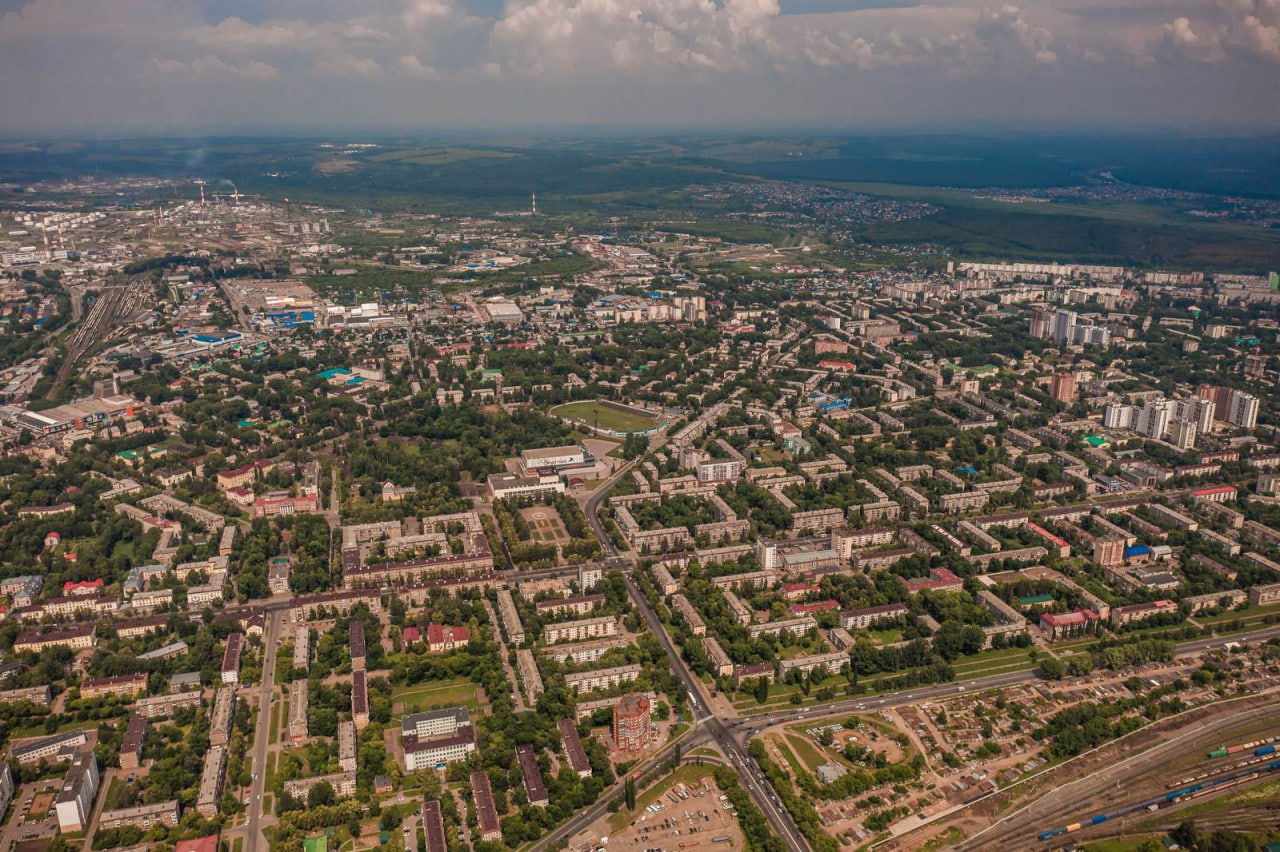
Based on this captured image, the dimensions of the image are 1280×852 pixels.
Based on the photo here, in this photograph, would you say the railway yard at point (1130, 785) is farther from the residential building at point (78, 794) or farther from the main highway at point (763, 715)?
the residential building at point (78, 794)

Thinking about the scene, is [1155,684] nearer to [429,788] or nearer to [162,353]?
[429,788]

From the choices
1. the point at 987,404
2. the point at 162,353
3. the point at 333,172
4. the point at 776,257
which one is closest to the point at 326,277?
the point at 162,353

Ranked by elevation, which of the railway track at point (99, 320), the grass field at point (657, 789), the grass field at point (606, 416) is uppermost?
the railway track at point (99, 320)

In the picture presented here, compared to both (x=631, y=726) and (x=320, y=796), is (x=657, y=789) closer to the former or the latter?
(x=631, y=726)

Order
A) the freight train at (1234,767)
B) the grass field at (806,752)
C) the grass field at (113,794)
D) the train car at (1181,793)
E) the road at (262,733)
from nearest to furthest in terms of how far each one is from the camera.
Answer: the road at (262,733) < the grass field at (113,794) < the train car at (1181,793) < the freight train at (1234,767) < the grass field at (806,752)

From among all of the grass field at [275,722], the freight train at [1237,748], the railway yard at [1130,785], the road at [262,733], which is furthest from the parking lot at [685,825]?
the freight train at [1237,748]

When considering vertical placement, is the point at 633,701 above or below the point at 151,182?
below
